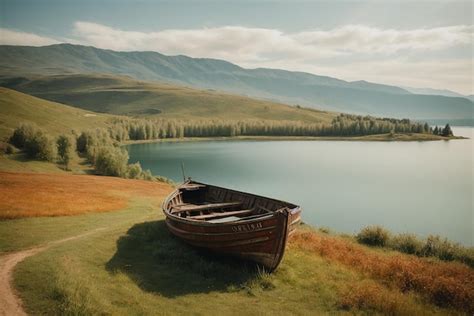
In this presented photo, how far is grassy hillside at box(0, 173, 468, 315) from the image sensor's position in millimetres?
14688

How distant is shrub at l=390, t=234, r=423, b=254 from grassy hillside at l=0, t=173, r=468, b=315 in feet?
9.30

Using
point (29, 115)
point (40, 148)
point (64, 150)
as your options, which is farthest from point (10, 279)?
point (29, 115)

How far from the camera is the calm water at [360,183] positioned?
51.9m

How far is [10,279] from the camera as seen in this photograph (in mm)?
15492

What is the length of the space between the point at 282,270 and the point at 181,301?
626cm

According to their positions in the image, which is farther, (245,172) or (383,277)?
(245,172)

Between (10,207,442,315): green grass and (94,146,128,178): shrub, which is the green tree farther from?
(10,207,442,315): green grass

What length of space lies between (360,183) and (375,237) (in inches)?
2027

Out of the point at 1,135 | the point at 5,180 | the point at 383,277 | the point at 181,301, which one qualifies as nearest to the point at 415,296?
the point at 383,277

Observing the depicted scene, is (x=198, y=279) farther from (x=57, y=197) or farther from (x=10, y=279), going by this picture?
(x=57, y=197)

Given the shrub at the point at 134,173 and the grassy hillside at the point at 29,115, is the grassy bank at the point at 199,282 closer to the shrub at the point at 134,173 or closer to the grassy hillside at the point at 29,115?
the shrub at the point at 134,173

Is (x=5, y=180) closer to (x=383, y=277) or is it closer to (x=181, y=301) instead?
(x=181, y=301)

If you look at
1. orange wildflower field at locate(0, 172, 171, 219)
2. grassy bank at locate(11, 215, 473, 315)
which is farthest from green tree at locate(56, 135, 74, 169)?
grassy bank at locate(11, 215, 473, 315)

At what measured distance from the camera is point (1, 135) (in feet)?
310
